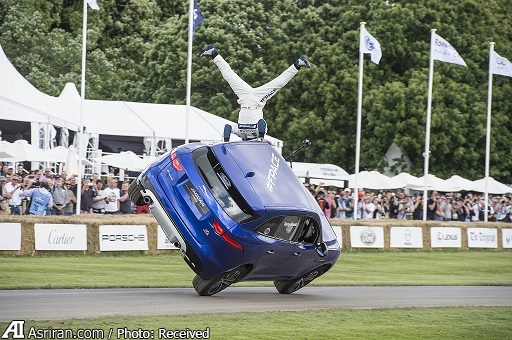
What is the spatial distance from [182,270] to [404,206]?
76.4ft

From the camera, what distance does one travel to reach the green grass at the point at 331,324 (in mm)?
13344

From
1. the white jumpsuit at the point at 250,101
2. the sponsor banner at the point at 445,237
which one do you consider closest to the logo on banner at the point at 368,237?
the sponsor banner at the point at 445,237

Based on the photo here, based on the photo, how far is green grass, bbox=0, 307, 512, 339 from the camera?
1334 centimetres

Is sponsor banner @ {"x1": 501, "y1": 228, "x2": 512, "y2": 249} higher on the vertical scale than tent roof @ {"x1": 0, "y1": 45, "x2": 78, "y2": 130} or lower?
lower

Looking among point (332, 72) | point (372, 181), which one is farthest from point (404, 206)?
point (332, 72)

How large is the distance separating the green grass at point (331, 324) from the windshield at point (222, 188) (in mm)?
1551

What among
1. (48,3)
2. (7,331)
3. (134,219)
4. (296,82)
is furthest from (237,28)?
(7,331)

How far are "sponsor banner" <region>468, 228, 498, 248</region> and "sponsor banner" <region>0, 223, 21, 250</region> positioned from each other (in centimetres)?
2224

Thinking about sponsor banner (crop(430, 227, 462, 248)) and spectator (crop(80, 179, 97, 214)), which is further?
sponsor banner (crop(430, 227, 462, 248))

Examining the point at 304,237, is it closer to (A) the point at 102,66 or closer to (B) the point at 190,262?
(B) the point at 190,262

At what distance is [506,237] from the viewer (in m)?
44.7

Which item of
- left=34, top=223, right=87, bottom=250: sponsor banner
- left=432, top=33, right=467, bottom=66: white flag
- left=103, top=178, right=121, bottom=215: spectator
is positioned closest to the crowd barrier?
left=34, top=223, right=87, bottom=250: sponsor banner

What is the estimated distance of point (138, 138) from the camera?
51094 mm

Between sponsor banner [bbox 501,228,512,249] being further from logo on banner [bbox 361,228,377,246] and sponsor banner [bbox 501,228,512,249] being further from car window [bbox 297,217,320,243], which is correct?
car window [bbox 297,217,320,243]
